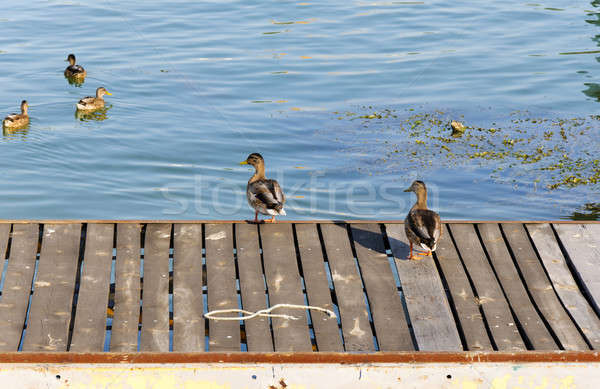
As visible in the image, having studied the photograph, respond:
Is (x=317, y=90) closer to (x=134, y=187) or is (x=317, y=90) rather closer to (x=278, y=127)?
(x=278, y=127)

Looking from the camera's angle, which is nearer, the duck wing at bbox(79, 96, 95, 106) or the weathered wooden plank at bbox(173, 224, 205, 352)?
the weathered wooden plank at bbox(173, 224, 205, 352)

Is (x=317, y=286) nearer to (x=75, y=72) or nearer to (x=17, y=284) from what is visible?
(x=17, y=284)

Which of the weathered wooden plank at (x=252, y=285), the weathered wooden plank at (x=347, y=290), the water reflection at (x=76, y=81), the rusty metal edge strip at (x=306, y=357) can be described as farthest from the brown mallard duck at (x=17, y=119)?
the rusty metal edge strip at (x=306, y=357)

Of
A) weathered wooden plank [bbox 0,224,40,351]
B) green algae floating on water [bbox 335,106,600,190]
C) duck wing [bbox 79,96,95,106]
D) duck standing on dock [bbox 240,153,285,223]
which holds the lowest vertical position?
weathered wooden plank [bbox 0,224,40,351]

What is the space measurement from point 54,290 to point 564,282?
535cm

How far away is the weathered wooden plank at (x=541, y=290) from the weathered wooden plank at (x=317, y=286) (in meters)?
2.14

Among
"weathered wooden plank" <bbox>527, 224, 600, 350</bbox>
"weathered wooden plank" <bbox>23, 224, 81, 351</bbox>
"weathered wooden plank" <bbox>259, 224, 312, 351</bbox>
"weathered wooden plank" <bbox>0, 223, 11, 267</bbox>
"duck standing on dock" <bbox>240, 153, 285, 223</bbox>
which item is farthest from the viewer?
"duck standing on dock" <bbox>240, 153, 285, 223</bbox>

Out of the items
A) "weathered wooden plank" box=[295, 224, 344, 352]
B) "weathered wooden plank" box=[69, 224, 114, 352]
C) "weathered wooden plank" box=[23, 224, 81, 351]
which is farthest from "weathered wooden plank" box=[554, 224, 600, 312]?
"weathered wooden plank" box=[23, 224, 81, 351]

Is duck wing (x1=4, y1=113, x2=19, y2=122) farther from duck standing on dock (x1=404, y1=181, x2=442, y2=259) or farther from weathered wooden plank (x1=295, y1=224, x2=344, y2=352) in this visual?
duck standing on dock (x1=404, y1=181, x2=442, y2=259)

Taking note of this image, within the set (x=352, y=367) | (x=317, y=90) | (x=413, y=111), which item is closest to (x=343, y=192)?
(x=413, y=111)

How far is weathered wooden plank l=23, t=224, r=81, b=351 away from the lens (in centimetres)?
696

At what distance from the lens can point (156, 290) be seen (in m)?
7.68

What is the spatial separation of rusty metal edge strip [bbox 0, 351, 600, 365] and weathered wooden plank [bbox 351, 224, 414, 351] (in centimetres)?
41

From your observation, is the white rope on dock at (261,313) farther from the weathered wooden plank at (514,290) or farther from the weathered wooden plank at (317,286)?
the weathered wooden plank at (514,290)
